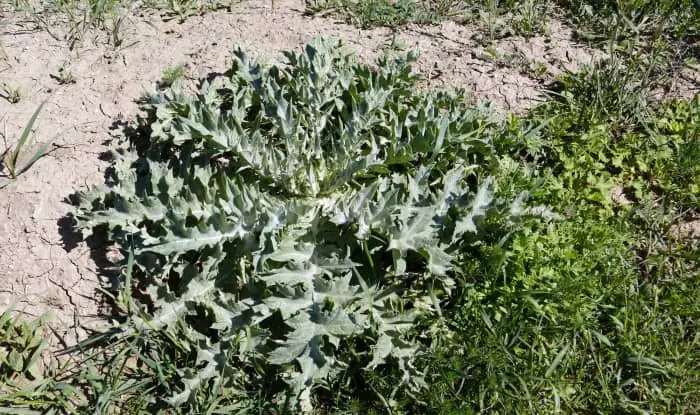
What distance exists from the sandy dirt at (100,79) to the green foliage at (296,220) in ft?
0.96

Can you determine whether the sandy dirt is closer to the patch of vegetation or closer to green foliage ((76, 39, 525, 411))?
the patch of vegetation

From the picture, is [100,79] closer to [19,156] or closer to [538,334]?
[19,156]

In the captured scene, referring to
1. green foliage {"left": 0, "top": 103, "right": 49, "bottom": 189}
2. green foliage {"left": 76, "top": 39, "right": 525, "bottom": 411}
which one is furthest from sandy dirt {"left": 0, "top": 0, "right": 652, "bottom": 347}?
green foliage {"left": 76, "top": 39, "right": 525, "bottom": 411}

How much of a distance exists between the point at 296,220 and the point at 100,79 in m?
2.00

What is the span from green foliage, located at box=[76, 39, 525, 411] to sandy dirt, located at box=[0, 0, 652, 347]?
0.29 metres

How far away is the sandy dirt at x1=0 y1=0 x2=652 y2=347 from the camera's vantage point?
3.02 meters

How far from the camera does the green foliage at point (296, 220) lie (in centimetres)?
262

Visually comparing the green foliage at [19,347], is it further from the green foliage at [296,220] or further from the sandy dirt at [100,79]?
the green foliage at [296,220]

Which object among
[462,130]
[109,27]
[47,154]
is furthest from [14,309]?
[462,130]

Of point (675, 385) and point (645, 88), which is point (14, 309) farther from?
point (645, 88)

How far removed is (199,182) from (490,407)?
74.7 inches

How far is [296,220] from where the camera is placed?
280cm

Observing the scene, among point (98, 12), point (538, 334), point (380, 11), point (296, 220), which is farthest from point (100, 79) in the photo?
point (538, 334)

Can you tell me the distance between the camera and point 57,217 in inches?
124
